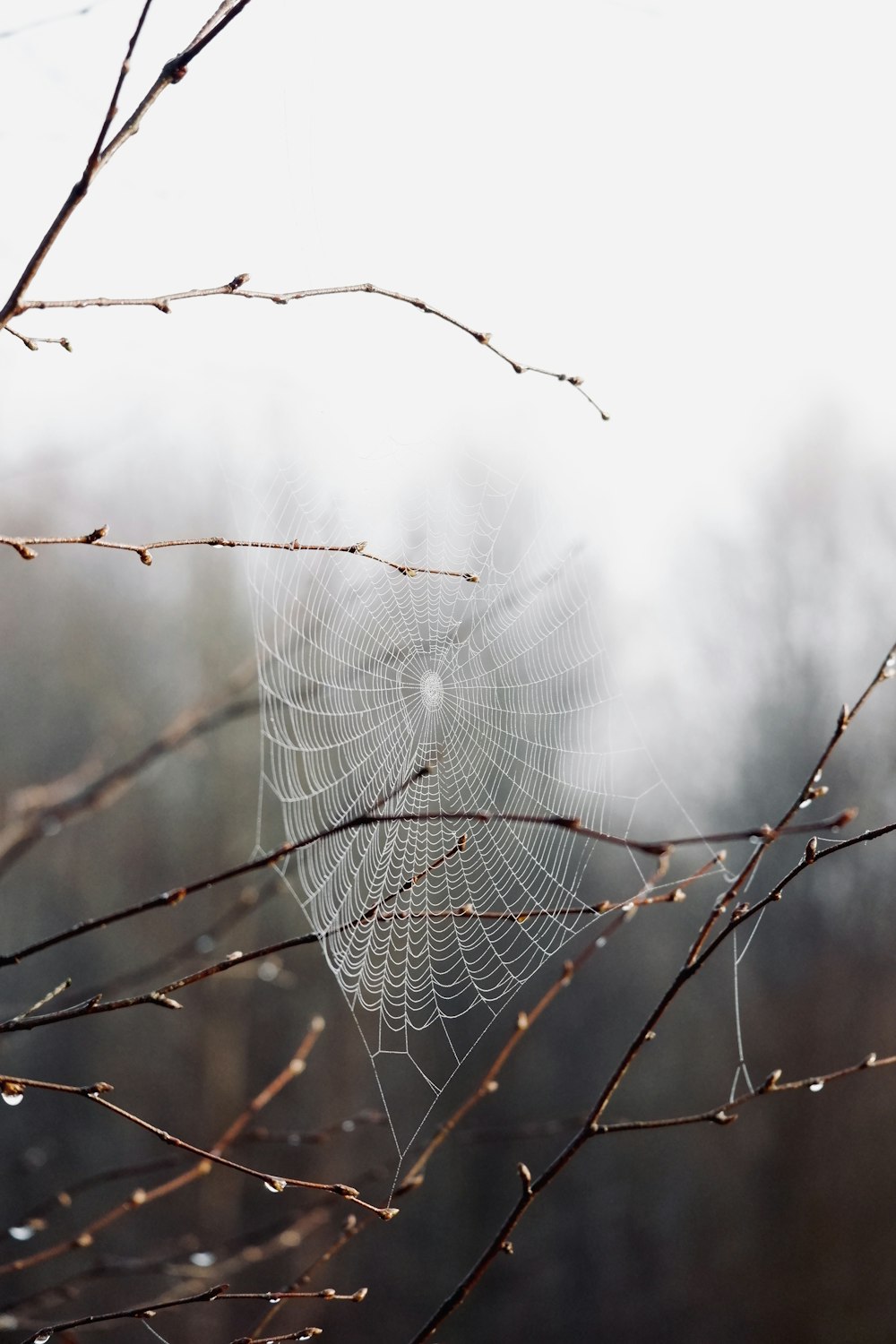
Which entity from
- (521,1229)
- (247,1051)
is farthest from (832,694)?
(247,1051)

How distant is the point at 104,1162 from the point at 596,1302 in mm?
4101

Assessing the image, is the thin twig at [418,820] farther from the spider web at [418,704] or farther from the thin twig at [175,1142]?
the spider web at [418,704]

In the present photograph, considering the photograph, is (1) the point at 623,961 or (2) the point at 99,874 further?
(2) the point at 99,874

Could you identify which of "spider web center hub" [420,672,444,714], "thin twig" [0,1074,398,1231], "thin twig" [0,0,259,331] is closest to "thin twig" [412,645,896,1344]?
"thin twig" [0,1074,398,1231]

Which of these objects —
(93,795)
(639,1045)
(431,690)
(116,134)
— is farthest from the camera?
(431,690)

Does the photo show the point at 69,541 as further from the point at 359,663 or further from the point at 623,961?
the point at 623,961

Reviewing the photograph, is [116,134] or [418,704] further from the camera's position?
[418,704]

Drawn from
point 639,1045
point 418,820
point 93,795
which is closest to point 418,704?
point 93,795

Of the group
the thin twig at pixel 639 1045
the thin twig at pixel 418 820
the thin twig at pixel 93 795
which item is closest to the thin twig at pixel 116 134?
the thin twig at pixel 418 820

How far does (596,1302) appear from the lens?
25.6ft

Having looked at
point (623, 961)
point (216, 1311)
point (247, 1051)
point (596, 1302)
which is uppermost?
point (623, 961)

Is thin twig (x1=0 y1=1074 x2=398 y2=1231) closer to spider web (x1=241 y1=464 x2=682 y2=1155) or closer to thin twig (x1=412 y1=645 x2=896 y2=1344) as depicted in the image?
thin twig (x1=412 y1=645 x2=896 y2=1344)

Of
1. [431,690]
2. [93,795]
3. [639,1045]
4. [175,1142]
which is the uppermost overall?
[431,690]

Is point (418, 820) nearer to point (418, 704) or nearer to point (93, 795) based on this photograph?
point (93, 795)
